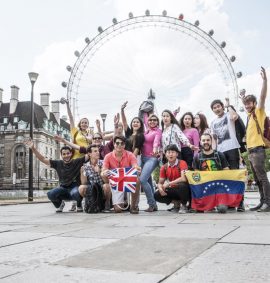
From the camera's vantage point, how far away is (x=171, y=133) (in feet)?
22.5

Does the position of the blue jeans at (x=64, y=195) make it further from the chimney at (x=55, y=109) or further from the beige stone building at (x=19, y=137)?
the chimney at (x=55, y=109)

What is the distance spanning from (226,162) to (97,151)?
2.36 metres

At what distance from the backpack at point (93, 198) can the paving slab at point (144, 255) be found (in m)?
3.57

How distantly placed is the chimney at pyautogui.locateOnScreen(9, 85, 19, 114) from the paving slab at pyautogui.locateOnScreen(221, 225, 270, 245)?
217ft

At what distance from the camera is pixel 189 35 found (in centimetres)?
2309

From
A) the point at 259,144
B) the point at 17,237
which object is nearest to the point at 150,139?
the point at 259,144

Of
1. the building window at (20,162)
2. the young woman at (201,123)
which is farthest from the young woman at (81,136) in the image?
the building window at (20,162)

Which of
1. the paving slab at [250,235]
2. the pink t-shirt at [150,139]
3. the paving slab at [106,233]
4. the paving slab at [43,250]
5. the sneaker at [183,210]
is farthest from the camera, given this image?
the pink t-shirt at [150,139]

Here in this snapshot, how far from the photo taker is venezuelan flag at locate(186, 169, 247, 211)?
6270 mm

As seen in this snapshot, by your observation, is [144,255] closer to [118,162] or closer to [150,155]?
[118,162]

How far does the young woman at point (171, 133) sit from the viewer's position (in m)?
6.74

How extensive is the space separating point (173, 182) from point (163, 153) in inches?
29.5

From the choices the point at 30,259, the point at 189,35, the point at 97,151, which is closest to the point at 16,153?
the point at 189,35

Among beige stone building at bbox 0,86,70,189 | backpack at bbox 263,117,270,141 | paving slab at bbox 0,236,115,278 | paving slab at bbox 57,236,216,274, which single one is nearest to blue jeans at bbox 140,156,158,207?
backpack at bbox 263,117,270,141
